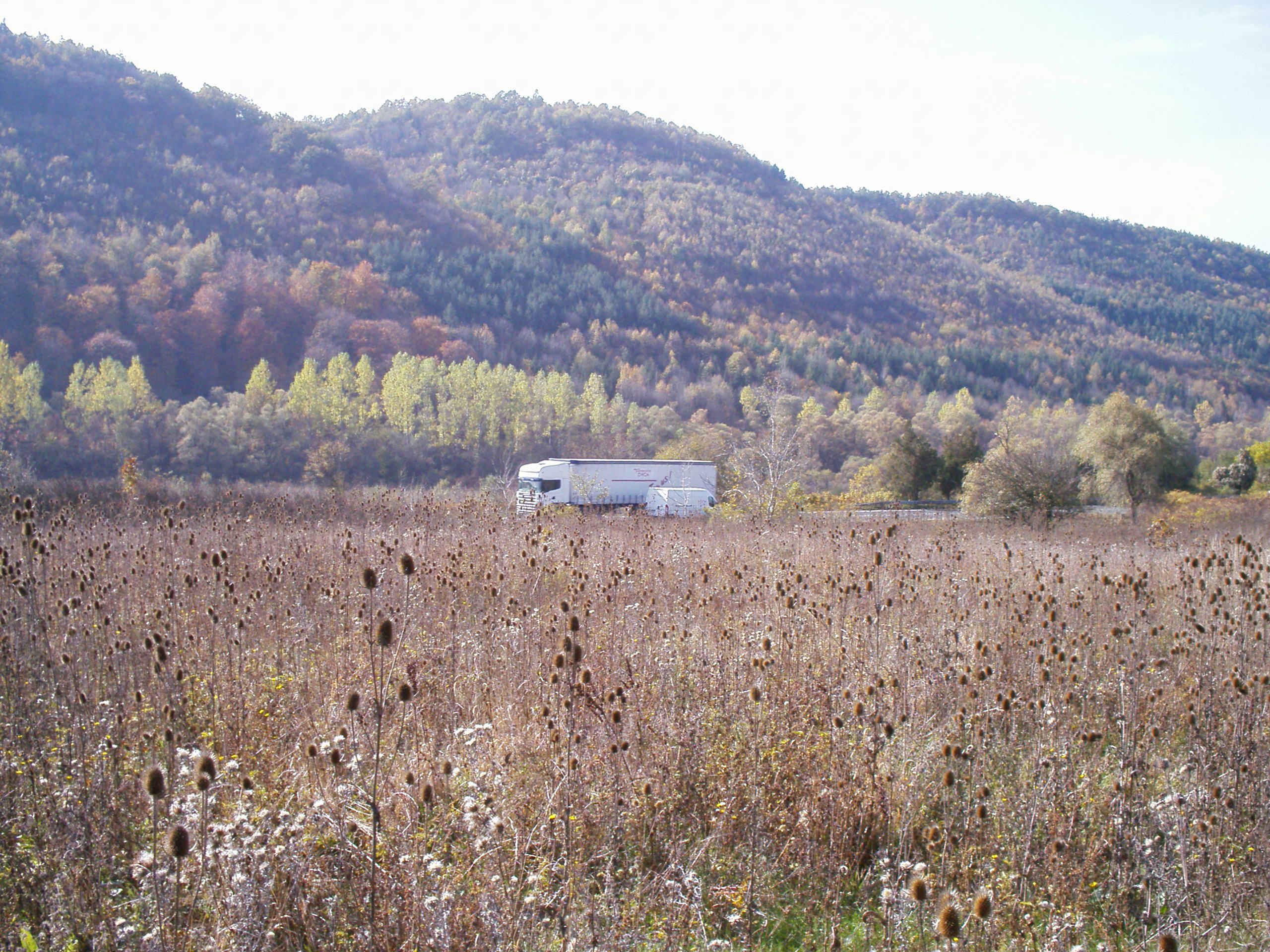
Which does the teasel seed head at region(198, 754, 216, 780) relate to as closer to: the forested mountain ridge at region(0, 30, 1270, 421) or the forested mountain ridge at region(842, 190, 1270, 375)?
the forested mountain ridge at region(0, 30, 1270, 421)

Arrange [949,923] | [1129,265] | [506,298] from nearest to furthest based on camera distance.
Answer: [949,923]
[506,298]
[1129,265]

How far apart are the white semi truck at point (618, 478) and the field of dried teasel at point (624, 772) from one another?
2876 cm

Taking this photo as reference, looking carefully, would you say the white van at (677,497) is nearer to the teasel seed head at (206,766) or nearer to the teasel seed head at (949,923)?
the teasel seed head at (206,766)

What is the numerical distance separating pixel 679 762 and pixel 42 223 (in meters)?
93.2

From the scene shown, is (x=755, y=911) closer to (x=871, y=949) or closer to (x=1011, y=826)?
(x=871, y=949)

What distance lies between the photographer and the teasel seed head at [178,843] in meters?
2.06

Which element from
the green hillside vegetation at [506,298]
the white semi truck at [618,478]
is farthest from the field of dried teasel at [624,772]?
the white semi truck at [618,478]

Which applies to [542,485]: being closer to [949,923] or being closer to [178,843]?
[178,843]

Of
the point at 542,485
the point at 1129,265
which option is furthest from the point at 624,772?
the point at 1129,265

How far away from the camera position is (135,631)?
6.32 metres

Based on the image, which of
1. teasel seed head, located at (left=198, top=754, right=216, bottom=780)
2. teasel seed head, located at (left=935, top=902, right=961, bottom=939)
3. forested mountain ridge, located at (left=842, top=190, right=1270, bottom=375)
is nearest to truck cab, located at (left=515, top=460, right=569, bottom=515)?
→ teasel seed head, located at (left=198, top=754, right=216, bottom=780)

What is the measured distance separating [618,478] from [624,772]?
3434 cm

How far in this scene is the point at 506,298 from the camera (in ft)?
315

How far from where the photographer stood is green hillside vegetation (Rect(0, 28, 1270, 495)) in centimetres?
5253
